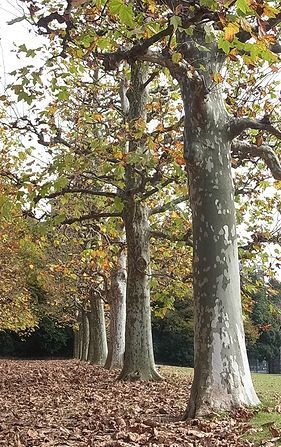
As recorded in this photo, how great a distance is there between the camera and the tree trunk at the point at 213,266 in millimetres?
7234

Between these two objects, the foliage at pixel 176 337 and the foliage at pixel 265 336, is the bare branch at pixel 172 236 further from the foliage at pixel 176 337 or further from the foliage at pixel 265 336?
the foliage at pixel 265 336

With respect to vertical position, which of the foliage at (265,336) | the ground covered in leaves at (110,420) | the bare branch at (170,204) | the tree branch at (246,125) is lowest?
the ground covered in leaves at (110,420)

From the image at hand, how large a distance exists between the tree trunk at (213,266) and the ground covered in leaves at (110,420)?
19.3 inches

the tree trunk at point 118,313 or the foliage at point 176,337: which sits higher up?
the foliage at point 176,337

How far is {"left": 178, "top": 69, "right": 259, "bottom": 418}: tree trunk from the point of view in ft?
23.7

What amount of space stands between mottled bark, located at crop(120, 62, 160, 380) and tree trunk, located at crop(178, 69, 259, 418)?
→ 17.6ft

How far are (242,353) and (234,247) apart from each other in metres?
1.45

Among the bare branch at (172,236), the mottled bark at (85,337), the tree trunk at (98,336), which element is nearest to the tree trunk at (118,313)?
the bare branch at (172,236)

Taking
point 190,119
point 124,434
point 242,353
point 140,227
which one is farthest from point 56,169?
point 124,434

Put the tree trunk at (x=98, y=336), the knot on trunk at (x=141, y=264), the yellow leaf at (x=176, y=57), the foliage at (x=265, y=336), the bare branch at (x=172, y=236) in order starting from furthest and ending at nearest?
the foliage at (x=265, y=336), the tree trunk at (x=98, y=336), the knot on trunk at (x=141, y=264), the bare branch at (x=172, y=236), the yellow leaf at (x=176, y=57)

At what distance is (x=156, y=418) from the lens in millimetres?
7355

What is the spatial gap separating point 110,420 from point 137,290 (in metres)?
6.73

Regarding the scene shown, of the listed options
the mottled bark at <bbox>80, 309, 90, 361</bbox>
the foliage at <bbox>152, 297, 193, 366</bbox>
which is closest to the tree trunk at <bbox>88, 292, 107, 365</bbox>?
the mottled bark at <bbox>80, 309, 90, 361</bbox>

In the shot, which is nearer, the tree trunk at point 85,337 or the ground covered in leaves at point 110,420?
the ground covered in leaves at point 110,420
